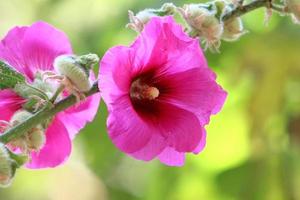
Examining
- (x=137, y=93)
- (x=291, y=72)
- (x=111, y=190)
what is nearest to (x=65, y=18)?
(x=111, y=190)

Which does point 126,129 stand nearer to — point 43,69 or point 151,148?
point 151,148

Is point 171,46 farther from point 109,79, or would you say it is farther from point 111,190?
point 111,190

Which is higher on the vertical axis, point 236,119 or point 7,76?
point 7,76

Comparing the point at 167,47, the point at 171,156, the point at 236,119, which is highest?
the point at 167,47

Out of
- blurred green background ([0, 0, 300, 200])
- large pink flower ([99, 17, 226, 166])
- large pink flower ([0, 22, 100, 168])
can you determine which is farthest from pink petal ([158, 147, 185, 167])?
blurred green background ([0, 0, 300, 200])

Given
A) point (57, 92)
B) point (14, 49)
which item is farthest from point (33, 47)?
point (57, 92)

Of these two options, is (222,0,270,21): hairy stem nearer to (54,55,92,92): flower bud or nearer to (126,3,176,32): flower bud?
(126,3,176,32): flower bud
